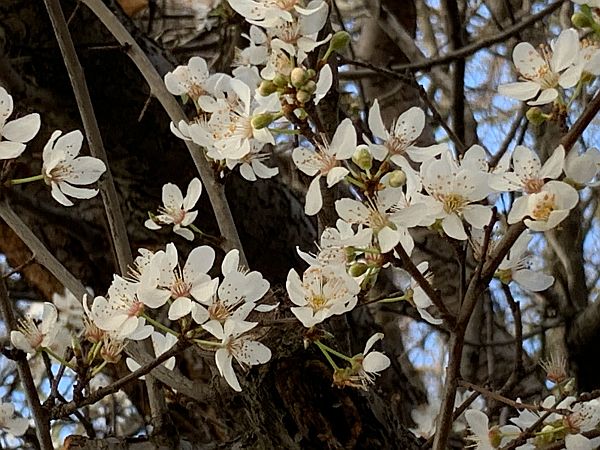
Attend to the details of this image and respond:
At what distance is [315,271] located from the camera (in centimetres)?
68

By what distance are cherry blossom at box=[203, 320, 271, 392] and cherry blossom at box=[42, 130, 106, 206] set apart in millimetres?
214

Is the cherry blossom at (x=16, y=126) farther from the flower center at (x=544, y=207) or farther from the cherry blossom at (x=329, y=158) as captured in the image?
the flower center at (x=544, y=207)

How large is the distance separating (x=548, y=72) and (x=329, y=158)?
0.20 metres

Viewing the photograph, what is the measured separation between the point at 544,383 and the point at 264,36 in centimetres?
99

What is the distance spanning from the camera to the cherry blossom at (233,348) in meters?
0.67

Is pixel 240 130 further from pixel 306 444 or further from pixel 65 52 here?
pixel 65 52

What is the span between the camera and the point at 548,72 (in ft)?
2.24

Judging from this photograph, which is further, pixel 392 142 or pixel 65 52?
pixel 65 52

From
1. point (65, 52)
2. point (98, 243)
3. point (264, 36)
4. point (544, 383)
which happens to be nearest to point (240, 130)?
point (264, 36)

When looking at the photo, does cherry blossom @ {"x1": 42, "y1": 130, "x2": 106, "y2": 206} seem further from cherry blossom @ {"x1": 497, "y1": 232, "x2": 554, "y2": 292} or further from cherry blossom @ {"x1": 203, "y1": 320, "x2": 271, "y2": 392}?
cherry blossom @ {"x1": 497, "y1": 232, "x2": 554, "y2": 292}

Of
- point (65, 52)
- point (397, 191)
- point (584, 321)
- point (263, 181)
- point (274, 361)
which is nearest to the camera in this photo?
point (397, 191)

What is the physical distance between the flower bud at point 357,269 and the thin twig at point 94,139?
0.43 meters

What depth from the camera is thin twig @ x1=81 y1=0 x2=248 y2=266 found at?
3.29ft

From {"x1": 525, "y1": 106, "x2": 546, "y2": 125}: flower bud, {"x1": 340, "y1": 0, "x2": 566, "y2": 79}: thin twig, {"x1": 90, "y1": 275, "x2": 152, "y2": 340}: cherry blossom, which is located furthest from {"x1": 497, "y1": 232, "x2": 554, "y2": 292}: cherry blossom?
{"x1": 340, "y1": 0, "x2": 566, "y2": 79}: thin twig
